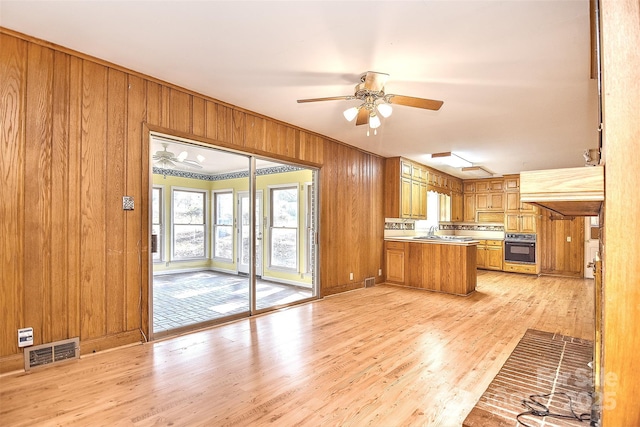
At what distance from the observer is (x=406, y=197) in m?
6.70

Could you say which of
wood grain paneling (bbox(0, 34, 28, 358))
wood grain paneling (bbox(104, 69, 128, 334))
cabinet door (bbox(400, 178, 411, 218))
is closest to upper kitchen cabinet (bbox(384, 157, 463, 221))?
cabinet door (bbox(400, 178, 411, 218))

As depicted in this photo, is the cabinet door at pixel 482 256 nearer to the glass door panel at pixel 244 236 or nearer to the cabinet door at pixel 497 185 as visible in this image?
the cabinet door at pixel 497 185

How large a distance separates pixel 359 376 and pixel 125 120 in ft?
9.97

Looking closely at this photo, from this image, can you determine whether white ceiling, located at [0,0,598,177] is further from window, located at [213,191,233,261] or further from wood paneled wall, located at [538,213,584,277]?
wood paneled wall, located at [538,213,584,277]

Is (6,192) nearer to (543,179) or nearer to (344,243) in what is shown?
(543,179)

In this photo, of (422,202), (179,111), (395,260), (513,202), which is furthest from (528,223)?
(179,111)

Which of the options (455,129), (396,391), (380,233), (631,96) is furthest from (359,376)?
(380,233)

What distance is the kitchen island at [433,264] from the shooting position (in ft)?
18.4

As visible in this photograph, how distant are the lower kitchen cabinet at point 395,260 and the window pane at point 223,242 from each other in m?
3.49

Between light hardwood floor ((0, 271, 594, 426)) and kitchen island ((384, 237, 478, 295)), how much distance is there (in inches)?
51.7

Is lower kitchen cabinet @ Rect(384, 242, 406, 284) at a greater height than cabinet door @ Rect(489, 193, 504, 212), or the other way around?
cabinet door @ Rect(489, 193, 504, 212)

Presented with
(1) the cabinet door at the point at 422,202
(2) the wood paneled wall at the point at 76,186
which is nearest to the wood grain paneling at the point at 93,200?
(2) the wood paneled wall at the point at 76,186

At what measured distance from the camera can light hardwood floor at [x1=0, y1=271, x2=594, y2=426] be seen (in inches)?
80.8

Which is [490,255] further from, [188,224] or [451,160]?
[188,224]
